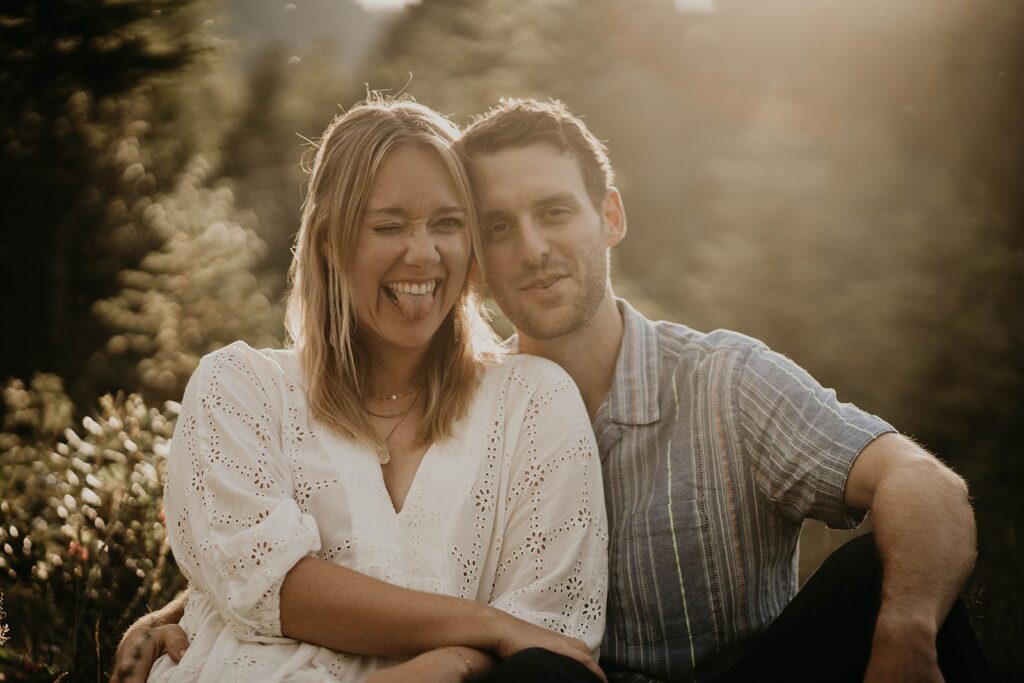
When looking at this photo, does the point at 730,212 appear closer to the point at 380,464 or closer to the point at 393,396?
the point at 393,396

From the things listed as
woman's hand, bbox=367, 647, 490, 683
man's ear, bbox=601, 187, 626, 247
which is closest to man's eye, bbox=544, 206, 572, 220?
man's ear, bbox=601, 187, 626, 247

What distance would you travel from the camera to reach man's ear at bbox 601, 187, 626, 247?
351cm

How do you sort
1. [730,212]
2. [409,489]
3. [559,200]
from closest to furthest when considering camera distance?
[409,489], [559,200], [730,212]

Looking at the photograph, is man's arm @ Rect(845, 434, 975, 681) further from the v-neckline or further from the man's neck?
the v-neckline

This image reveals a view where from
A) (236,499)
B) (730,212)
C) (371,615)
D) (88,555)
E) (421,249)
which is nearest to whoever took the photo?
(371,615)

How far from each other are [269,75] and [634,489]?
62.2ft

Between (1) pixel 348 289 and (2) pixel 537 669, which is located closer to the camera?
(2) pixel 537 669

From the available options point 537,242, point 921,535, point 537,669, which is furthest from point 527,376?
point 921,535

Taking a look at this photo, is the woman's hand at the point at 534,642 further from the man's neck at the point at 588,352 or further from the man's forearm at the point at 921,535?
the man's neck at the point at 588,352

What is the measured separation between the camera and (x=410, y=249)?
108 inches

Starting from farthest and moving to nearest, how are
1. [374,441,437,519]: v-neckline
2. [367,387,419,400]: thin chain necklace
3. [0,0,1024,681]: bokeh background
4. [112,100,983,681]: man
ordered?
[0,0,1024,681]: bokeh background < [367,387,419,400]: thin chain necklace < [374,441,437,519]: v-neckline < [112,100,983,681]: man

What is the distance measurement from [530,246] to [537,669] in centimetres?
147

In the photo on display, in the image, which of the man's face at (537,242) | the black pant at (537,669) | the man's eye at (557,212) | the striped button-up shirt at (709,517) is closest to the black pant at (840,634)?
the striped button-up shirt at (709,517)

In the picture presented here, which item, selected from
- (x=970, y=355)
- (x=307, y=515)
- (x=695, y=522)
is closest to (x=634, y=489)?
(x=695, y=522)
